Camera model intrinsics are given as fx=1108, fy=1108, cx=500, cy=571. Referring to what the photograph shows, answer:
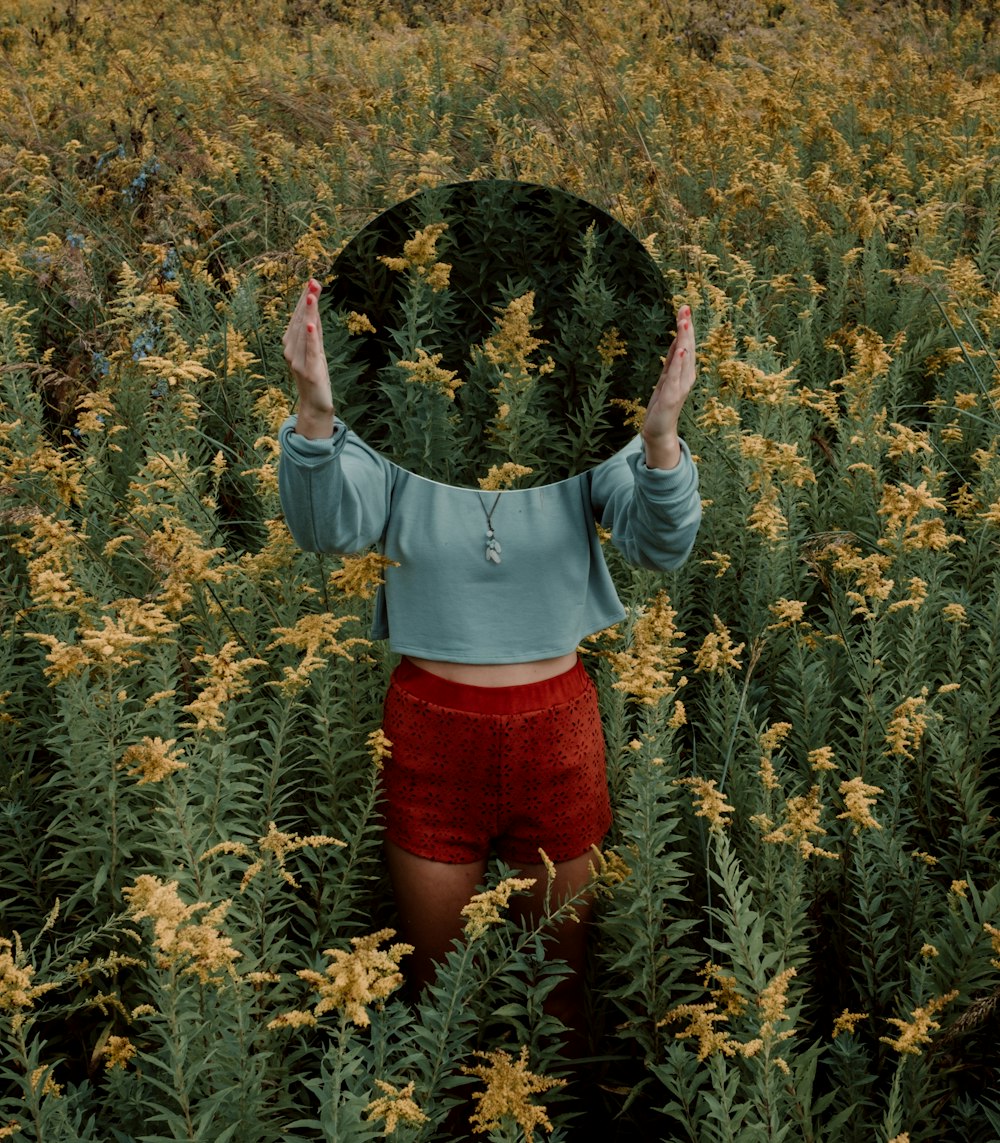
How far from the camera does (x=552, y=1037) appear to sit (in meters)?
2.40

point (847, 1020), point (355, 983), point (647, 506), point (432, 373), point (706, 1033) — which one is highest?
point (432, 373)

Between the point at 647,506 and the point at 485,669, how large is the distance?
0.48m

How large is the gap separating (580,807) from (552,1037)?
53 centimetres

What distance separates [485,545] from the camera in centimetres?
218

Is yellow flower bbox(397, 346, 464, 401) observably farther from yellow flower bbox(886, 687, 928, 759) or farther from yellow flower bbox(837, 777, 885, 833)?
yellow flower bbox(886, 687, 928, 759)

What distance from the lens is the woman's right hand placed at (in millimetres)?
1887

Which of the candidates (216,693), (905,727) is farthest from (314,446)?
(905,727)

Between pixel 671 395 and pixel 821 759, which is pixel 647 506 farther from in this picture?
pixel 821 759

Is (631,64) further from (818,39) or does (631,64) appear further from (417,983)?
(417,983)

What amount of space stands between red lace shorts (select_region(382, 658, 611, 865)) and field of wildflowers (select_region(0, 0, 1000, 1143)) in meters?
0.10

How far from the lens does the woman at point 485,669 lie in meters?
2.16

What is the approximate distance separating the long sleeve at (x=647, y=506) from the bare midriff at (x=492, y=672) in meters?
0.29

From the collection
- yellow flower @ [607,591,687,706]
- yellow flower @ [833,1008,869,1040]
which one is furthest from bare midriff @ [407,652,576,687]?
yellow flower @ [833,1008,869,1040]

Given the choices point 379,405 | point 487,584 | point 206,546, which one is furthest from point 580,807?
point 206,546
